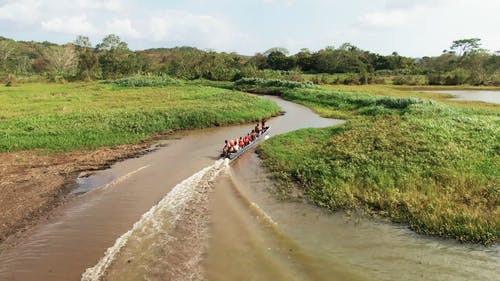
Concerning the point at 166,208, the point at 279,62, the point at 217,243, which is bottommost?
the point at 217,243

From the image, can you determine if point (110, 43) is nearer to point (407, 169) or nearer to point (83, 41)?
point (83, 41)

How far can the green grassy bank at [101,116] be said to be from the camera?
2142 centimetres

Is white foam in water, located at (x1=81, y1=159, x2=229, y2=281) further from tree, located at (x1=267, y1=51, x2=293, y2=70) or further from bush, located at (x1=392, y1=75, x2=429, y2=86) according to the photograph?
tree, located at (x1=267, y1=51, x2=293, y2=70)

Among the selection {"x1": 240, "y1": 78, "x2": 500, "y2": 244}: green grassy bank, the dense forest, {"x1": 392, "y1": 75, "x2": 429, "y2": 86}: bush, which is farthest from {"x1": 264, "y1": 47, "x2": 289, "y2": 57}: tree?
{"x1": 240, "y1": 78, "x2": 500, "y2": 244}: green grassy bank

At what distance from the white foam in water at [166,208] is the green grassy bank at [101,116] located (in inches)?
304

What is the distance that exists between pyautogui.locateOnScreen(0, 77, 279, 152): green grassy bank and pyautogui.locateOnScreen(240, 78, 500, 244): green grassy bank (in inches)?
336

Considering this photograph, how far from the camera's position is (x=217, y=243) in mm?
10523

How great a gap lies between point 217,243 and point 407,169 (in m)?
8.69

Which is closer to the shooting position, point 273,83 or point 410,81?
point 273,83

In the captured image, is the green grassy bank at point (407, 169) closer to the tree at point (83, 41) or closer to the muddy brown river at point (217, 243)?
the muddy brown river at point (217, 243)

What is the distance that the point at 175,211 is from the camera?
12.8 m

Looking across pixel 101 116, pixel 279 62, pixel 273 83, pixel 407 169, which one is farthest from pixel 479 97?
pixel 279 62

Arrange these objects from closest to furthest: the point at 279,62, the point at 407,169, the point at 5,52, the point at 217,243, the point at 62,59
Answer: the point at 217,243, the point at 407,169, the point at 5,52, the point at 62,59, the point at 279,62

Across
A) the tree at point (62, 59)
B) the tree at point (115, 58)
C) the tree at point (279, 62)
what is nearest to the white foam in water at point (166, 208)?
the tree at point (115, 58)
